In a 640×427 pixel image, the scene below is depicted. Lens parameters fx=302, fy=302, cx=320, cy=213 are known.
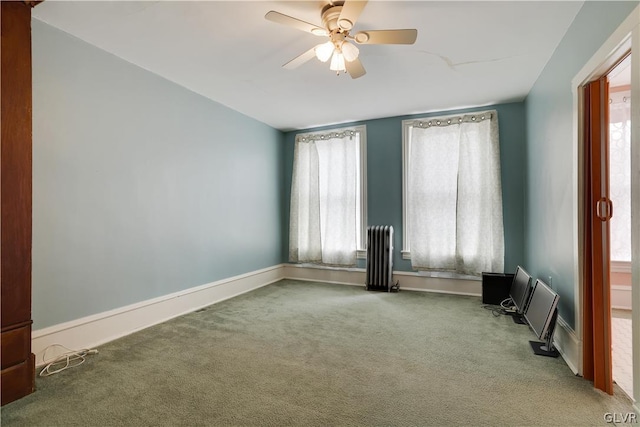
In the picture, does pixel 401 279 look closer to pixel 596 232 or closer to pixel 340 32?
pixel 596 232

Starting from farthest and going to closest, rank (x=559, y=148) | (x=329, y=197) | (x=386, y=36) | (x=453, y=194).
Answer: (x=329, y=197), (x=453, y=194), (x=559, y=148), (x=386, y=36)

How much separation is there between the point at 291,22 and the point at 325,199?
10.2ft

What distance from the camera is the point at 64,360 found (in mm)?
2232

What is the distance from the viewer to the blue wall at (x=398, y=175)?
388 centimetres

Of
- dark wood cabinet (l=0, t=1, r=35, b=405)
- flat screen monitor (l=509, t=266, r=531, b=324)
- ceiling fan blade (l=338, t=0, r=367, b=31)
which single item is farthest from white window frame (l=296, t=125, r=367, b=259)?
dark wood cabinet (l=0, t=1, r=35, b=405)

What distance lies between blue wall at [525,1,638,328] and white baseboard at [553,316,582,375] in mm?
64

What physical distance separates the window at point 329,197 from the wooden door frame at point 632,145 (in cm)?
281

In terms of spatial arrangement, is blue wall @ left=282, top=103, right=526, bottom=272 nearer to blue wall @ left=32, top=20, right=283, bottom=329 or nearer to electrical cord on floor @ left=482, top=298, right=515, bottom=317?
electrical cord on floor @ left=482, top=298, right=515, bottom=317

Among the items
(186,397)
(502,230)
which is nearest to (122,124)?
(186,397)

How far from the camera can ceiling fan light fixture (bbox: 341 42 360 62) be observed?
204cm

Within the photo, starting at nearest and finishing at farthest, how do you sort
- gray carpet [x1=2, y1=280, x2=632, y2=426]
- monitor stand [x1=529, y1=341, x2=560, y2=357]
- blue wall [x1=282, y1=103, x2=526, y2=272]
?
1. gray carpet [x1=2, y1=280, x2=632, y2=426]
2. monitor stand [x1=529, y1=341, x2=560, y2=357]
3. blue wall [x1=282, y1=103, x2=526, y2=272]

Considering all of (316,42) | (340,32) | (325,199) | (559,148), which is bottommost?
(325,199)

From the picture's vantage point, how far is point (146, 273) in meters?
2.94

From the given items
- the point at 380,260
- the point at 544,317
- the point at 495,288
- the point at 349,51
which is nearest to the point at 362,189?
the point at 380,260
